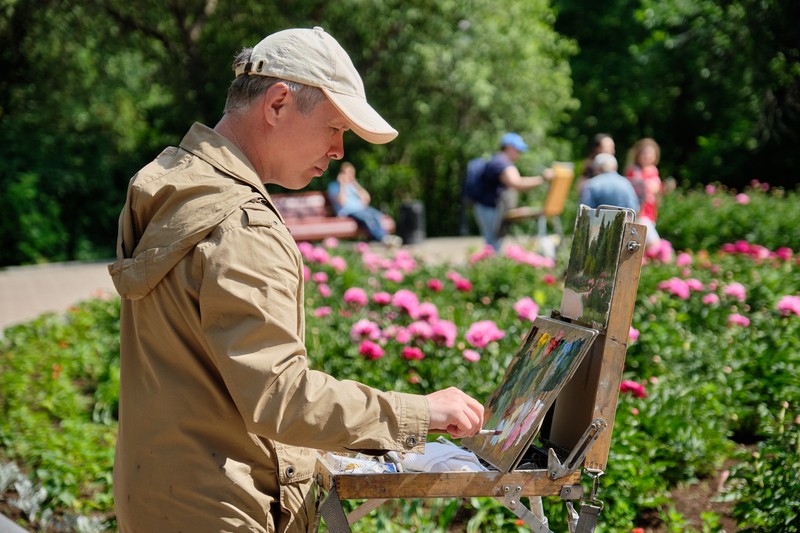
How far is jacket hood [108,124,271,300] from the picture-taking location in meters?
1.76

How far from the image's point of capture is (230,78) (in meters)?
17.3

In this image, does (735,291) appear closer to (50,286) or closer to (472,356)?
(472,356)

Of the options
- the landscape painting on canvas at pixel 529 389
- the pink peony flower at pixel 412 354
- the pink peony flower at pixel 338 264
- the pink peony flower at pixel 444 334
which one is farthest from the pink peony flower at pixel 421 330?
the landscape painting on canvas at pixel 529 389

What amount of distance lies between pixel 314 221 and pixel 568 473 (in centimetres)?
1264

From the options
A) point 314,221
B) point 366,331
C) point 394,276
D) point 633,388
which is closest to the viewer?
point 633,388

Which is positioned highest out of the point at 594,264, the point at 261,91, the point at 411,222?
the point at 261,91

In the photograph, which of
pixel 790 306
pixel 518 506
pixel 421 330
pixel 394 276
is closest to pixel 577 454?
pixel 518 506

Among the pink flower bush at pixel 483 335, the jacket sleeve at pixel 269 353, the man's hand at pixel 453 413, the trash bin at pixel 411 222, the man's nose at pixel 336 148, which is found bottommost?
the trash bin at pixel 411 222

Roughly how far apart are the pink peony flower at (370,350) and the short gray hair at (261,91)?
9.41 ft

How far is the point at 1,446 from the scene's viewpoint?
502 centimetres

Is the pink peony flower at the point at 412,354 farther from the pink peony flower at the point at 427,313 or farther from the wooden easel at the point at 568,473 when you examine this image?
the wooden easel at the point at 568,473

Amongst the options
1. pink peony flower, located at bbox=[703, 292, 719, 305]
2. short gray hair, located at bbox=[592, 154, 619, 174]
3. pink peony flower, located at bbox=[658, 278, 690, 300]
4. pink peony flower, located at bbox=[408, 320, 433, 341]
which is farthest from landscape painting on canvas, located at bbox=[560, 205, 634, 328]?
short gray hair, located at bbox=[592, 154, 619, 174]

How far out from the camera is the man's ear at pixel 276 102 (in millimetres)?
1842

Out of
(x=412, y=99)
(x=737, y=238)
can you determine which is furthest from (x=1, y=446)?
(x=412, y=99)
